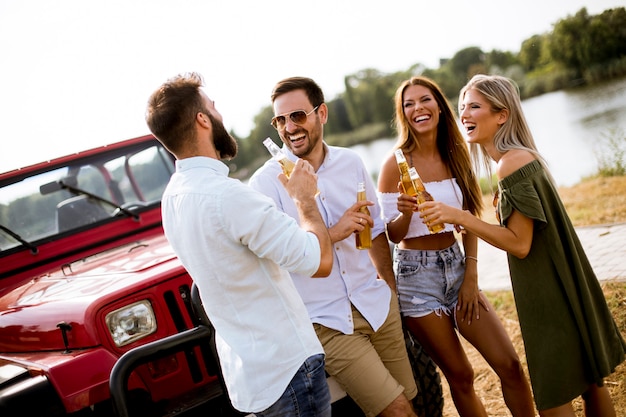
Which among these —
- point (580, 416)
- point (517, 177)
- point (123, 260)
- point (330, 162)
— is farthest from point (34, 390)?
point (580, 416)

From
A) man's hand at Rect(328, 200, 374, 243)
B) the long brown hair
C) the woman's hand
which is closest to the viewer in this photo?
man's hand at Rect(328, 200, 374, 243)

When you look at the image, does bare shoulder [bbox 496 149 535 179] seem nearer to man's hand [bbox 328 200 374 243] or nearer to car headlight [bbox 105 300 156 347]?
man's hand [bbox 328 200 374 243]

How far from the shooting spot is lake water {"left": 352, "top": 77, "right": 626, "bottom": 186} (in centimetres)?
1002

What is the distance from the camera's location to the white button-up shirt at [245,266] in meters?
1.78

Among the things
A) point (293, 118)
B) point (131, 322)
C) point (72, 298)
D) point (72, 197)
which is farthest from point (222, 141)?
point (72, 197)

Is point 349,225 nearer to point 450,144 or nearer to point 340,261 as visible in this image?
point 340,261

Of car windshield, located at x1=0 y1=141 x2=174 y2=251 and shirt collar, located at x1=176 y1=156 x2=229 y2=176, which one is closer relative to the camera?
shirt collar, located at x1=176 y1=156 x2=229 y2=176

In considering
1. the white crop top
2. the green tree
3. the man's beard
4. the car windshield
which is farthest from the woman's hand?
the green tree

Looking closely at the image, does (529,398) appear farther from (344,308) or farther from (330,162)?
(330,162)

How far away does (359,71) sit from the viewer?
7650cm

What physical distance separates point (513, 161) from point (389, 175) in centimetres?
77

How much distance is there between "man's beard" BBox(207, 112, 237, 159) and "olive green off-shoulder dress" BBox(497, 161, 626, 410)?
1205mm

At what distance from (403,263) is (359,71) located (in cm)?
7638

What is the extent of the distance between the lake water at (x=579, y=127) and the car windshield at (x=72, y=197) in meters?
7.14
